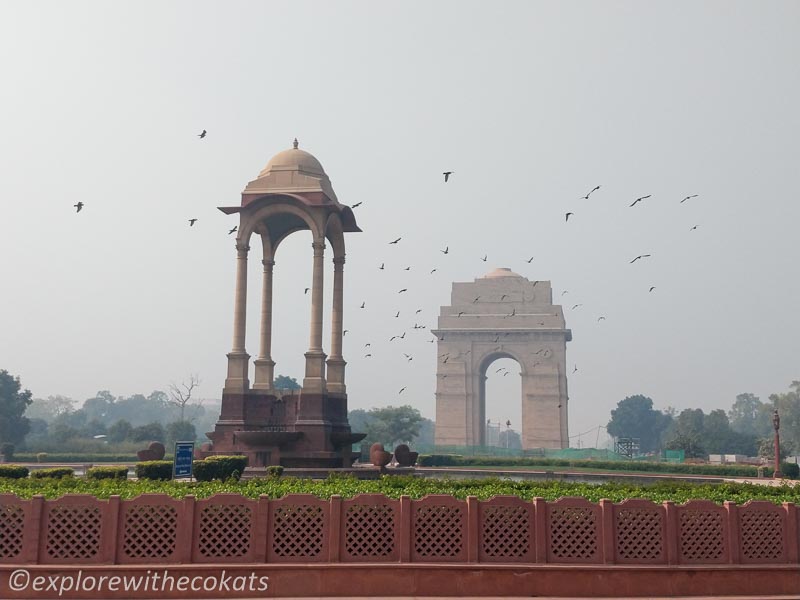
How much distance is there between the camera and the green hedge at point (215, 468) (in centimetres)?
2162

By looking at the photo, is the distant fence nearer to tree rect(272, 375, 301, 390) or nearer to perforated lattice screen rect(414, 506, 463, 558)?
perforated lattice screen rect(414, 506, 463, 558)

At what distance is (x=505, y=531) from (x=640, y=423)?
15056 cm

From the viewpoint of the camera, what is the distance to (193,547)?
11.6 meters

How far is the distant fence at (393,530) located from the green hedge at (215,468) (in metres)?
9.16

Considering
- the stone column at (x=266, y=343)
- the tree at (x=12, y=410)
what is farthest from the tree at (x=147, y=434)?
the stone column at (x=266, y=343)

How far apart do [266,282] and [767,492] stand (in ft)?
72.5

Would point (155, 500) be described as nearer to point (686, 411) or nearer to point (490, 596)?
point (490, 596)

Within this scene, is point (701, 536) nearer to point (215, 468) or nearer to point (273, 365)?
point (215, 468)

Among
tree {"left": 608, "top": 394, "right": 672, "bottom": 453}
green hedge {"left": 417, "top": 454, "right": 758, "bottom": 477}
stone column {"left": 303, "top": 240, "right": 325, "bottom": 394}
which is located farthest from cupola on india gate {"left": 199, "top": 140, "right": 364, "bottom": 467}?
tree {"left": 608, "top": 394, "right": 672, "bottom": 453}

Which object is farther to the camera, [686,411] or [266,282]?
[686,411]

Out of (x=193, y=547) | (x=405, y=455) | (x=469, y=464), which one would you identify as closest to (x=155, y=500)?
(x=193, y=547)

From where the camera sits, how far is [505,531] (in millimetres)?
11992

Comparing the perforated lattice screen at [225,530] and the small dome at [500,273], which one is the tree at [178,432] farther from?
the perforated lattice screen at [225,530]

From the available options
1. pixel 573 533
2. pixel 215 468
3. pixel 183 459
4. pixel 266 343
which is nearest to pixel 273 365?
pixel 266 343
